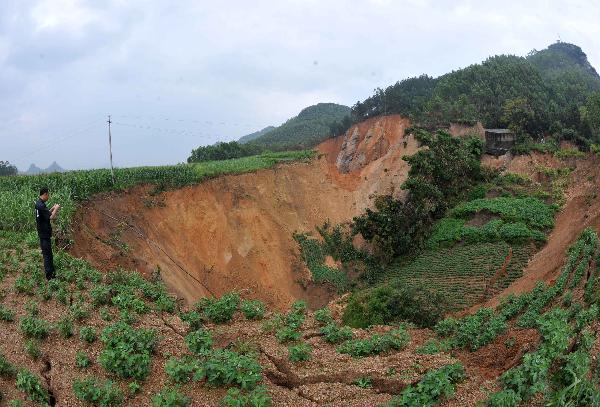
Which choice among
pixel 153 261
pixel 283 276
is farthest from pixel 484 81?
pixel 153 261

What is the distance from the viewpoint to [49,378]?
6.63 meters

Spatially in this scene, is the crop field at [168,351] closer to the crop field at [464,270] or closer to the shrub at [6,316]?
the shrub at [6,316]

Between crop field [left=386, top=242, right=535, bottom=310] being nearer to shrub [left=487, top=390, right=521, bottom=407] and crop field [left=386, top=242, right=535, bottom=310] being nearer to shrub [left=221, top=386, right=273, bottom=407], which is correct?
shrub [left=487, top=390, right=521, bottom=407]

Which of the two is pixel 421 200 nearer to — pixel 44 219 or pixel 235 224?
pixel 235 224

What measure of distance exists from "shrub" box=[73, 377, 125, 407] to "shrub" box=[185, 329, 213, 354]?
1.37m

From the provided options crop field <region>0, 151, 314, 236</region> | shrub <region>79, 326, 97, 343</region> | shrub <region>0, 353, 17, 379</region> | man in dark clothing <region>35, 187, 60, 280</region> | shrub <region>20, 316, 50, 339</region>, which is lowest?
shrub <region>0, 353, 17, 379</region>

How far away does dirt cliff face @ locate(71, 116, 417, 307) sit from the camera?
16391mm

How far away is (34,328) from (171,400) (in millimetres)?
3170

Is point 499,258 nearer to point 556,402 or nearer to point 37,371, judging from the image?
point 556,402

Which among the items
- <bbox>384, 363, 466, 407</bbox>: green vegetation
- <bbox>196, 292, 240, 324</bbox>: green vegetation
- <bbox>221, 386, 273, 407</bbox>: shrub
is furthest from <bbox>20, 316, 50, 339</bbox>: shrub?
<bbox>384, 363, 466, 407</bbox>: green vegetation

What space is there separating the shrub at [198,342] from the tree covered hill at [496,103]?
26.9m

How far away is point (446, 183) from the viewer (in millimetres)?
24094

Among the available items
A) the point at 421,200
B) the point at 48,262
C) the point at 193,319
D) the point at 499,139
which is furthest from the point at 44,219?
the point at 499,139

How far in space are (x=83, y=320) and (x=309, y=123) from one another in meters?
59.5
